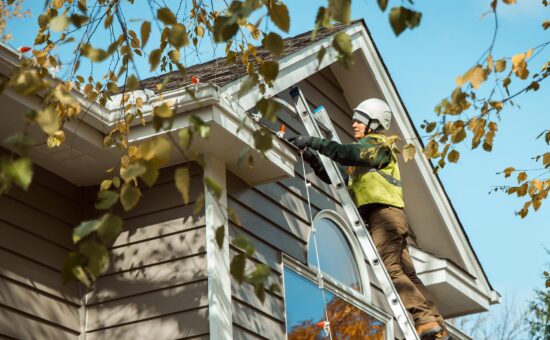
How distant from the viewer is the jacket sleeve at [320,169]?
7.57 m

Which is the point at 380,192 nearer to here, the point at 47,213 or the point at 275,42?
the point at 47,213

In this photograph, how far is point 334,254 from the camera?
8.14 m

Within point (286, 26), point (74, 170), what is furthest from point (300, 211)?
point (286, 26)

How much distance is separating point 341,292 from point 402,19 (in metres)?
4.58

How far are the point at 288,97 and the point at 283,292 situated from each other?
2.01 meters

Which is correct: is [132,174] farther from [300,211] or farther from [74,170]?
[300,211]

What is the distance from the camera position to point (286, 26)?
3.68 m

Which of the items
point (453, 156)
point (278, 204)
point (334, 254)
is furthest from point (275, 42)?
point (334, 254)

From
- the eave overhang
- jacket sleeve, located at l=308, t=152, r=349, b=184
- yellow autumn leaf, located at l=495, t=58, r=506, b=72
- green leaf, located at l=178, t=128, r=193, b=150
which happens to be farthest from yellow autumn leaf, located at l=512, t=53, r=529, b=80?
green leaf, located at l=178, t=128, r=193, b=150

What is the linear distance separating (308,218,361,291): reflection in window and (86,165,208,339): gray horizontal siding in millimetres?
1423

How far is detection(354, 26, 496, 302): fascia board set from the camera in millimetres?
9734

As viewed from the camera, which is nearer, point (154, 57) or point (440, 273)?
point (154, 57)

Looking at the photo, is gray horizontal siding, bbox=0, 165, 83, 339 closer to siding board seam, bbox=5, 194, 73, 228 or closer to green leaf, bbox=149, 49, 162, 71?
siding board seam, bbox=5, 194, 73, 228

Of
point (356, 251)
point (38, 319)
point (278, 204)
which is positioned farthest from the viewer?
point (356, 251)
